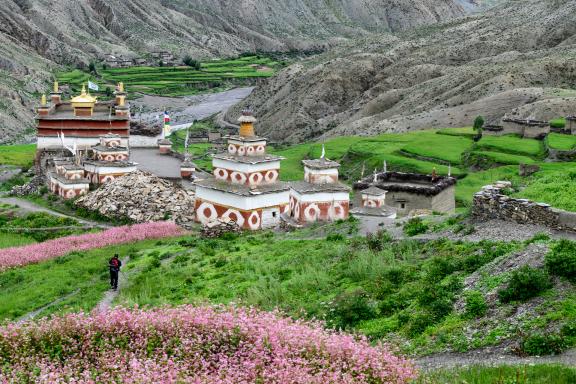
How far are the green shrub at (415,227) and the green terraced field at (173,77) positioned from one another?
105 m

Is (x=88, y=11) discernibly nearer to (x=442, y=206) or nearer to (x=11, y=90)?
(x=11, y=90)

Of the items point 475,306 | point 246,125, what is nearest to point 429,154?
point 246,125

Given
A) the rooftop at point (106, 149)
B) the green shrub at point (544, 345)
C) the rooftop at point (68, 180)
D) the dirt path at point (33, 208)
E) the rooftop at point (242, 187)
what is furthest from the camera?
the rooftop at point (106, 149)

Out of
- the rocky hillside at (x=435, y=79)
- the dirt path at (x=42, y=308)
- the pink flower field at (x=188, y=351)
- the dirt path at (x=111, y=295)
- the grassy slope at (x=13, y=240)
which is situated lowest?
the grassy slope at (x=13, y=240)

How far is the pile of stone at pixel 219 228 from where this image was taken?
29.3 m

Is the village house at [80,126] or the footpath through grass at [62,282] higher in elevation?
the village house at [80,126]

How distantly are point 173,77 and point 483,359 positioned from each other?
13445 centimetres

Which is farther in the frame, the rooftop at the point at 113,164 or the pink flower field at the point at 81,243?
the rooftop at the point at 113,164

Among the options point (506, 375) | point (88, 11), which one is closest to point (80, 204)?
point (506, 375)

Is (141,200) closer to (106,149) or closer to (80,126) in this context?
(106,149)

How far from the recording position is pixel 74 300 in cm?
2094

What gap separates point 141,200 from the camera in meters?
37.7

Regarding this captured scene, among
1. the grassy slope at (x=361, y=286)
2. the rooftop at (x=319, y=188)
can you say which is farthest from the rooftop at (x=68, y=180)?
the grassy slope at (x=361, y=286)

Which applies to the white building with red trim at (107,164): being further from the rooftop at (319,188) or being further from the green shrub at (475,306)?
the green shrub at (475,306)
